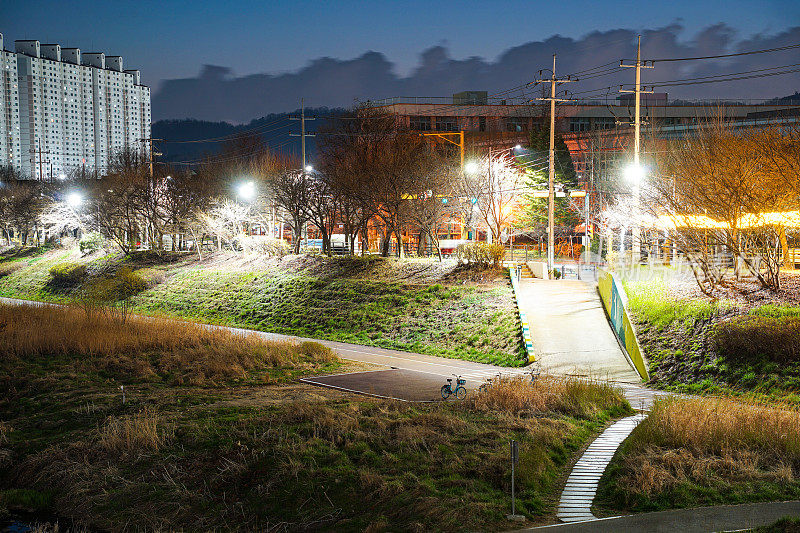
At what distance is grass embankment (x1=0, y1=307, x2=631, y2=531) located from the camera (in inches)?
457

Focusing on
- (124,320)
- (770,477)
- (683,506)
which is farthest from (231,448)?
(124,320)

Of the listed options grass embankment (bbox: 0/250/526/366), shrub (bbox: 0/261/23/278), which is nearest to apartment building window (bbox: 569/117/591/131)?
grass embankment (bbox: 0/250/526/366)

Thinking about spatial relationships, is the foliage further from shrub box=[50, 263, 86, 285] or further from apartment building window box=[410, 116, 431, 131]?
apartment building window box=[410, 116, 431, 131]

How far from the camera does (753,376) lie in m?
18.3

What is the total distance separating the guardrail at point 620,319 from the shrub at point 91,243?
4585cm

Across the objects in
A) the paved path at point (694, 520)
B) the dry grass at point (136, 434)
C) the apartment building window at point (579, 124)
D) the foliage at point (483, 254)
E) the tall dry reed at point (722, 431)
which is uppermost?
the apartment building window at point (579, 124)

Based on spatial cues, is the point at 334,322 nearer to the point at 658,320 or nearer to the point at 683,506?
the point at 658,320

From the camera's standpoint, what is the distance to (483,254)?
3394 centimetres

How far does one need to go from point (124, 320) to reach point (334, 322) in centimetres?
899

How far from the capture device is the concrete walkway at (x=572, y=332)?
22141 millimetres

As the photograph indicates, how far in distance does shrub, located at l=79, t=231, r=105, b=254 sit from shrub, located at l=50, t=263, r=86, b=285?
4.35 metres

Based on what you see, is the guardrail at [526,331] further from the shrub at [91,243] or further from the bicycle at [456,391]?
the shrub at [91,243]

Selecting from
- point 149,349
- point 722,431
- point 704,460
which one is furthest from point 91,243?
point 704,460

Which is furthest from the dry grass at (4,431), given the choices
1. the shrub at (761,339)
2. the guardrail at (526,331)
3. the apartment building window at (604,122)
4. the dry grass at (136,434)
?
the apartment building window at (604,122)
